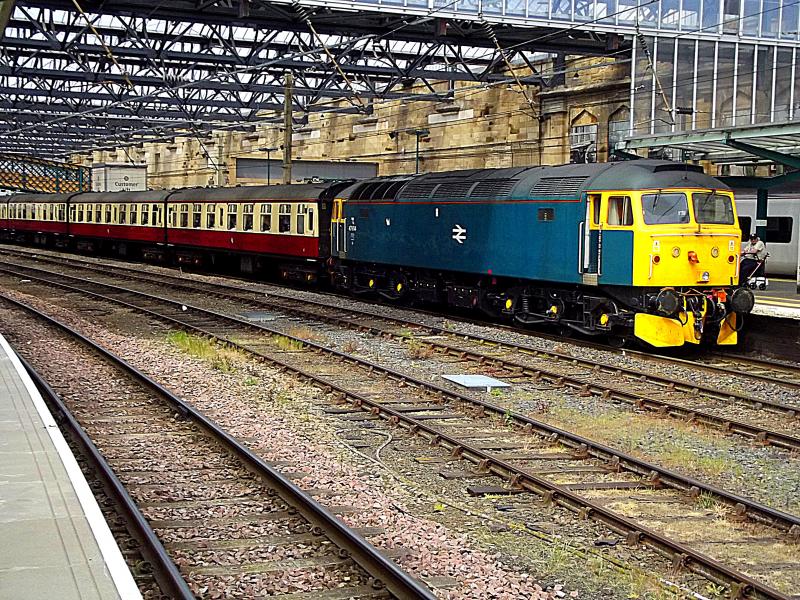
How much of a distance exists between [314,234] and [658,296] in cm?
1440

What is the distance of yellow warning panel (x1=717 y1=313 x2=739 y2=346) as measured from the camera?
18672 millimetres

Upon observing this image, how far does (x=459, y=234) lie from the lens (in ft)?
72.8

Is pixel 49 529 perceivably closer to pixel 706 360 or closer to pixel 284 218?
pixel 706 360

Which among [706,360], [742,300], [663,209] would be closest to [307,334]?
[663,209]

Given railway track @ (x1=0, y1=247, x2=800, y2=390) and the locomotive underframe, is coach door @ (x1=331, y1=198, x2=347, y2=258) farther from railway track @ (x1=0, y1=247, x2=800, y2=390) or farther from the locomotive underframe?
railway track @ (x1=0, y1=247, x2=800, y2=390)

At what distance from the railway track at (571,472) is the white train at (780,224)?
63.5 feet

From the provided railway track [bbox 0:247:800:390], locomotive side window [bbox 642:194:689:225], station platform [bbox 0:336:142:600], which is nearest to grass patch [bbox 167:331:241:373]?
railway track [bbox 0:247:800:390]

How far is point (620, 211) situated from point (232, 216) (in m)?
20.1

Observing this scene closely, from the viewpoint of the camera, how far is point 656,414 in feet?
42.7

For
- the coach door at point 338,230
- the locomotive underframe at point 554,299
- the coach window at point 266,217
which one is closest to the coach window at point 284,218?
the coach window at point 266,217

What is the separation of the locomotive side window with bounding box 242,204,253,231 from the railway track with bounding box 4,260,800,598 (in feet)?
58.3

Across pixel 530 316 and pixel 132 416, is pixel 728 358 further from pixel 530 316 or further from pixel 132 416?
pixel 132 416

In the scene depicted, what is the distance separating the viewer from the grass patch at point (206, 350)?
16469 millimetres

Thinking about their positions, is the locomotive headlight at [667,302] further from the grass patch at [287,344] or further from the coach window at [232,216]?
the coach window at [232,216]
